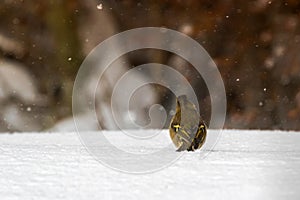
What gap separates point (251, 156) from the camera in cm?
148

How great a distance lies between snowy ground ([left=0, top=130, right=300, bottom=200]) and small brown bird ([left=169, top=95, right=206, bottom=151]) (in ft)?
0.13

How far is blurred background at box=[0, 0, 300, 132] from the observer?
2.63m

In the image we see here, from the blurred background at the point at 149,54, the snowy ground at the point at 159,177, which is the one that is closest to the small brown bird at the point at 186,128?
the snowy ground at the point at 159,177

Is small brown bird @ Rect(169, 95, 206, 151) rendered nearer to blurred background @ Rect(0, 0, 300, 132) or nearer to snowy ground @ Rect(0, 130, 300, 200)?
snowy ground @ Rect(0, 130, 300, 200)

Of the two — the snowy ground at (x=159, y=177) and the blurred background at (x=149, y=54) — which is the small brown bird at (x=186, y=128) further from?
the blurred background at (x=149, y=54)

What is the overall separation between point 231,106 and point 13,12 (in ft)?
3.96

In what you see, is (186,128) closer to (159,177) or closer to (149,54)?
(159,177)

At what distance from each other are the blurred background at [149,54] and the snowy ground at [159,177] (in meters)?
1.06

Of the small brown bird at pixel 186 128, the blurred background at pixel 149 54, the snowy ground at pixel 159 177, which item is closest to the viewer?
the snowy ground at pixel 159 177

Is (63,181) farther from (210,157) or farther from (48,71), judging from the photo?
(48,71)

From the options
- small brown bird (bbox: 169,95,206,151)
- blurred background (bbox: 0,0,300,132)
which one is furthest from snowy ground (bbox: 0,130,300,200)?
blurred background (bbox: 0,0,300,132)

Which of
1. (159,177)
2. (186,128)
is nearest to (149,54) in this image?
(186,128)

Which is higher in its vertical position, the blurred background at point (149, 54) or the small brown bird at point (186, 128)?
the small brown bird at point (186, 128)

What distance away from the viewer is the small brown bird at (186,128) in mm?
1462
